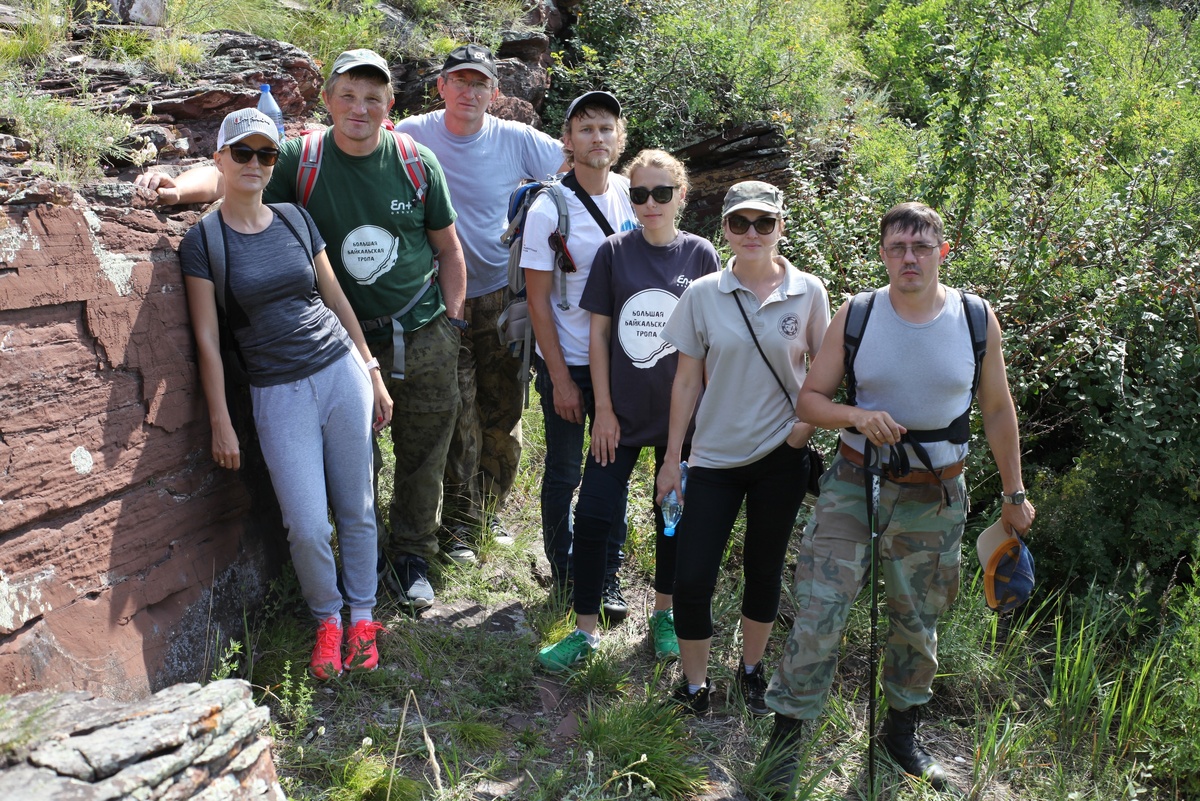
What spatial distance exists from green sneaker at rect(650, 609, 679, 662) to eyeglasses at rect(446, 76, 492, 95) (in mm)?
2622

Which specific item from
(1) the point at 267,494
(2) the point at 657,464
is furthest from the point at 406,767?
(2) the point at 657,464

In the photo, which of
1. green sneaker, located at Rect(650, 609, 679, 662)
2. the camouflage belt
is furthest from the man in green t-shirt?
the camouflage belt

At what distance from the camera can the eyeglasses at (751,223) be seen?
3617 millimetres

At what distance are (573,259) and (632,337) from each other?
18.8 inches

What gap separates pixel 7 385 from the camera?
3.10m

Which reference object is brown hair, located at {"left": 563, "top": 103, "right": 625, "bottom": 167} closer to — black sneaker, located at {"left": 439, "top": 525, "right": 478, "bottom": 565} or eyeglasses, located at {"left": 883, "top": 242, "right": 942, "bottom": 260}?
eyeglasses, located at {"left": 883, "top": 242, "right": 942, "bottom": 260}

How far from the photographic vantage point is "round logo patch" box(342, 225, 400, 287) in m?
4.15

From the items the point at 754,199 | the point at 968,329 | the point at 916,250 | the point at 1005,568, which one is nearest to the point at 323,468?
the point at 754,199

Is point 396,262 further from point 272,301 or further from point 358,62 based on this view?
point 358,62

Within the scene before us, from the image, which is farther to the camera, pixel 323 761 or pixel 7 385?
pixel 323 761

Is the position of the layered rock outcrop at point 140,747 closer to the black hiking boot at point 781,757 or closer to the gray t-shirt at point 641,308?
the black hiking boot at point 781,757

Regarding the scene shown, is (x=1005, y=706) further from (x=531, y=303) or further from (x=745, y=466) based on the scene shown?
(x=531, y=303)

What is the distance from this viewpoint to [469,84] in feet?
16.0

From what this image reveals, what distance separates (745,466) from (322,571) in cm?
166
